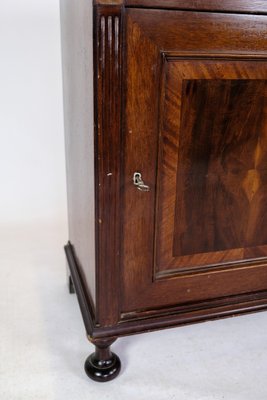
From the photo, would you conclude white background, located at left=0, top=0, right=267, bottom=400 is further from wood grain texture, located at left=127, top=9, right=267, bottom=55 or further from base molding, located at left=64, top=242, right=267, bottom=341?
wood grain texture, located at left=127, top=9, right=267, bottom=55

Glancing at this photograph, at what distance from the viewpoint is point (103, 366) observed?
94cm

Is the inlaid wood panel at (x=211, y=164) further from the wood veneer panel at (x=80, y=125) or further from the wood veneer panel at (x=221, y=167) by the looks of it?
the wood veneer panel at (x=80, y=125)

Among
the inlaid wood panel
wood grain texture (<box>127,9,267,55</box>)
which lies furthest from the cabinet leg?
wood grain texture (<box>127,9,267,55</box>)

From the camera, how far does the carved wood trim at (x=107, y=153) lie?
0.69 m

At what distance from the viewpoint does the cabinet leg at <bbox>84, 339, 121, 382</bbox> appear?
0.94 meters

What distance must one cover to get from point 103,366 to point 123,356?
0.08m

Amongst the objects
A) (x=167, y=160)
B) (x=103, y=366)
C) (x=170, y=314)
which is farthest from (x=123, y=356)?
(x=167, y=160)

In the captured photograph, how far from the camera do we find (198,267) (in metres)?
0.90

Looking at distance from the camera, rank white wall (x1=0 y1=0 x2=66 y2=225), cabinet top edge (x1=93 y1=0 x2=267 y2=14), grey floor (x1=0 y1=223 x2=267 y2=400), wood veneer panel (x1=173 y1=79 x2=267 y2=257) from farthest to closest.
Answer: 1. white wall (x1=0 y1=0 x2=66 y2=225)
2. grey floor (x1=0 y1=223 x2=267 y2=400)
3. wood veneer panel (x1=173 y1=79 x2=267 y2=257)
4. cabinet top edge (x1=93 y1=0 x2=267 y2=14)

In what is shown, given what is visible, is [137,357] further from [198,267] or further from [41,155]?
[41,155]

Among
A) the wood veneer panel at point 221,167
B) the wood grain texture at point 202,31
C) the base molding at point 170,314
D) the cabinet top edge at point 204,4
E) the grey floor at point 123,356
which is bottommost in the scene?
the grey floor at point 123,356

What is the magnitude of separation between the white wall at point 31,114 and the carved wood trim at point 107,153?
74 cm

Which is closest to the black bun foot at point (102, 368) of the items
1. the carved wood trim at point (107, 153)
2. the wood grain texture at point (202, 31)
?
the carved wood trim at point (107, 153)

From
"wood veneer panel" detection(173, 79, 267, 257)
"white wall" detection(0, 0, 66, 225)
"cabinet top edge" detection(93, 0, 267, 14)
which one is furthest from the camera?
"white wall" detection(0, 0, 66, 225)
